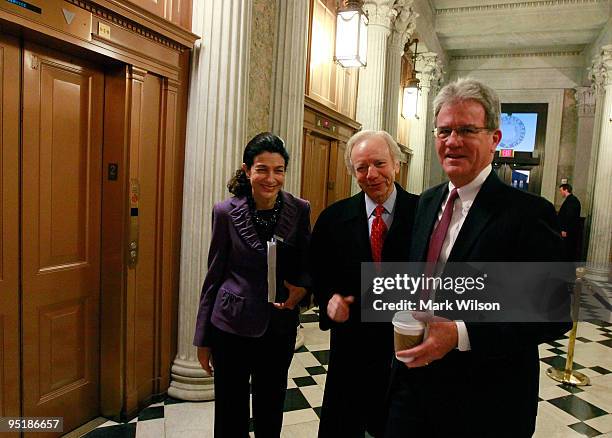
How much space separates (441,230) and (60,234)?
88.9 inches

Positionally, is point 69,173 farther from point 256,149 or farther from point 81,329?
point 256,149

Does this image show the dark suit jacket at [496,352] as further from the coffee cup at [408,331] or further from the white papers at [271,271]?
the white papers at [271,271]

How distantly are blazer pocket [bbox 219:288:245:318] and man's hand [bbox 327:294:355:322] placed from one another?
1.48ft

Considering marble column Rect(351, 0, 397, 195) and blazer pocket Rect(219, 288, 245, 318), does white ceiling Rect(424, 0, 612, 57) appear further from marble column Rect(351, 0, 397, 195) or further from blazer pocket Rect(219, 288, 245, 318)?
blazer pocket Rect(219, 288, 245, 318)

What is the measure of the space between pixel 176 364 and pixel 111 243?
109 cm

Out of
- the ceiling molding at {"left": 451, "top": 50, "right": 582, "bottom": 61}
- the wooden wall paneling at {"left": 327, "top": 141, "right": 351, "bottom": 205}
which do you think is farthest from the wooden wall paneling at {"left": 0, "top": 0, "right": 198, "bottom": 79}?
the ceiling molding at {"left": 451, "top": 50, "right": 582, "bottom": 61}

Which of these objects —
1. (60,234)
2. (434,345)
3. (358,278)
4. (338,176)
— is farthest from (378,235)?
(338,176)

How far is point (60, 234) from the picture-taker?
8.50ft

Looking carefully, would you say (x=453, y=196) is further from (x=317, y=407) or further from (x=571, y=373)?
(x=571, y=373)

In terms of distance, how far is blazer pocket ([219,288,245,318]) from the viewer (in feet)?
6.61

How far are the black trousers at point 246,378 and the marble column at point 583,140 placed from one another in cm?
1426

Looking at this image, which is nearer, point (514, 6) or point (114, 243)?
point (114, 243)

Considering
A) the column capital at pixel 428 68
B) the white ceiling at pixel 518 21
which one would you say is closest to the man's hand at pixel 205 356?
the white ceiling at pixel 518 21

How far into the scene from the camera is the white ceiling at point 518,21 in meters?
10.9
